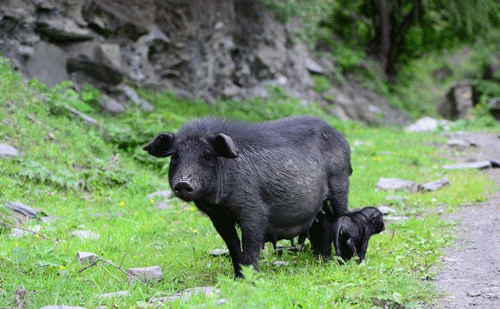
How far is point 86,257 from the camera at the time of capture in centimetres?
492

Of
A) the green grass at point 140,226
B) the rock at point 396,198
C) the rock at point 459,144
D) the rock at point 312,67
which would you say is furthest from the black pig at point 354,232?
the rock at point 312,67

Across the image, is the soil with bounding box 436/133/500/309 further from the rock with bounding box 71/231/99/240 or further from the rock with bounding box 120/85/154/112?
the rock with bounding box 120/85/154/112

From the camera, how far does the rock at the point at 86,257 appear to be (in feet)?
16.1

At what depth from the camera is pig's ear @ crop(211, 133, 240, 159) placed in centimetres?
439

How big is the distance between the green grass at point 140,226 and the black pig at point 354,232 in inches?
6.3

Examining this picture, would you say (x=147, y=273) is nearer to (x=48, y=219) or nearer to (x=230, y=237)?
(x=230, y=237)

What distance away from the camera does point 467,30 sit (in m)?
23.0

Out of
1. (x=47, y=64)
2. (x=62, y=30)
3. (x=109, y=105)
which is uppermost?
(x=62, y=30)

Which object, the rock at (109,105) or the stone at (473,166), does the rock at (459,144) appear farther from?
the rock at (109,105)

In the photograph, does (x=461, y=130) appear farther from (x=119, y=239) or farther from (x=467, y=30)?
(x=119, y=239)

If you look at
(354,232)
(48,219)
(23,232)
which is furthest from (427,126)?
(23,232)

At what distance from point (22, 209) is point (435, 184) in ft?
18.8

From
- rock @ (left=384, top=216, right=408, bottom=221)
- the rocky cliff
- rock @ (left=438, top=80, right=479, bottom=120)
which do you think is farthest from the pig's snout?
rock @ (left=438, top=80, right=479, bottom=120)

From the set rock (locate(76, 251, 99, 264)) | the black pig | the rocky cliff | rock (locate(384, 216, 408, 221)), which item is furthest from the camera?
the rocky cliff
